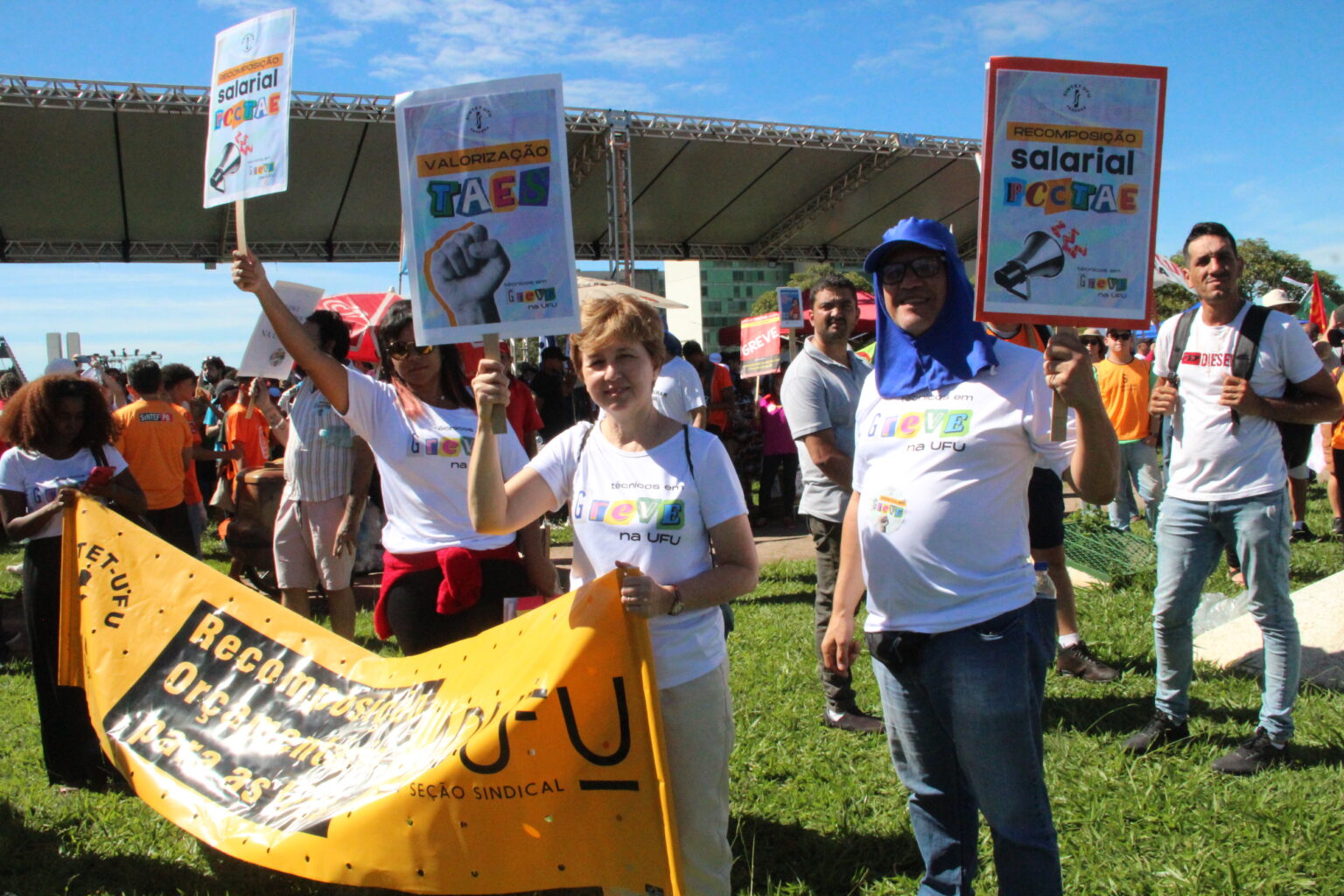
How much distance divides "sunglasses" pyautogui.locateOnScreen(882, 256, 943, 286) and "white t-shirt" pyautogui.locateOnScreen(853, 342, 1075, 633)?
0.90 ft

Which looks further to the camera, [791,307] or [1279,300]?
[791,307]

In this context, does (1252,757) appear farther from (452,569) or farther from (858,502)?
(452,569)

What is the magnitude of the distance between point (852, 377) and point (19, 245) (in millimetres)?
16573

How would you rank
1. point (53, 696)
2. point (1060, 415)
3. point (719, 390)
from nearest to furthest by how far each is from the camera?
point (1060, 415), point (53, 696), point (719, 390)

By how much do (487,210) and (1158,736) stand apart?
354 cm

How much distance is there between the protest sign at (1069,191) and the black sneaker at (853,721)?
275cm

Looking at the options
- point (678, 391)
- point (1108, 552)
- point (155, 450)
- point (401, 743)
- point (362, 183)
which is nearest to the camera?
point (401, 743)

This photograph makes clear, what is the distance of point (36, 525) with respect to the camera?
166 inches

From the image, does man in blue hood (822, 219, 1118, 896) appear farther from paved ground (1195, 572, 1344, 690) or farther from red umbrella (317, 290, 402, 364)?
red umbrella (317, 290, 402, 364)

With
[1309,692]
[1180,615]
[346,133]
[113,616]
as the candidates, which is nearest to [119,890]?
[113,616]

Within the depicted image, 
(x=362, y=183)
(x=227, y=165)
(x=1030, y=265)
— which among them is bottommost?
(x=1030, y=265)

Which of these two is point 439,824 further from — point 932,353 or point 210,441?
point 210,441

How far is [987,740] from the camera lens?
92.3 inches

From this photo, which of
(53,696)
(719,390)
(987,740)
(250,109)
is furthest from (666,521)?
(719,390)
